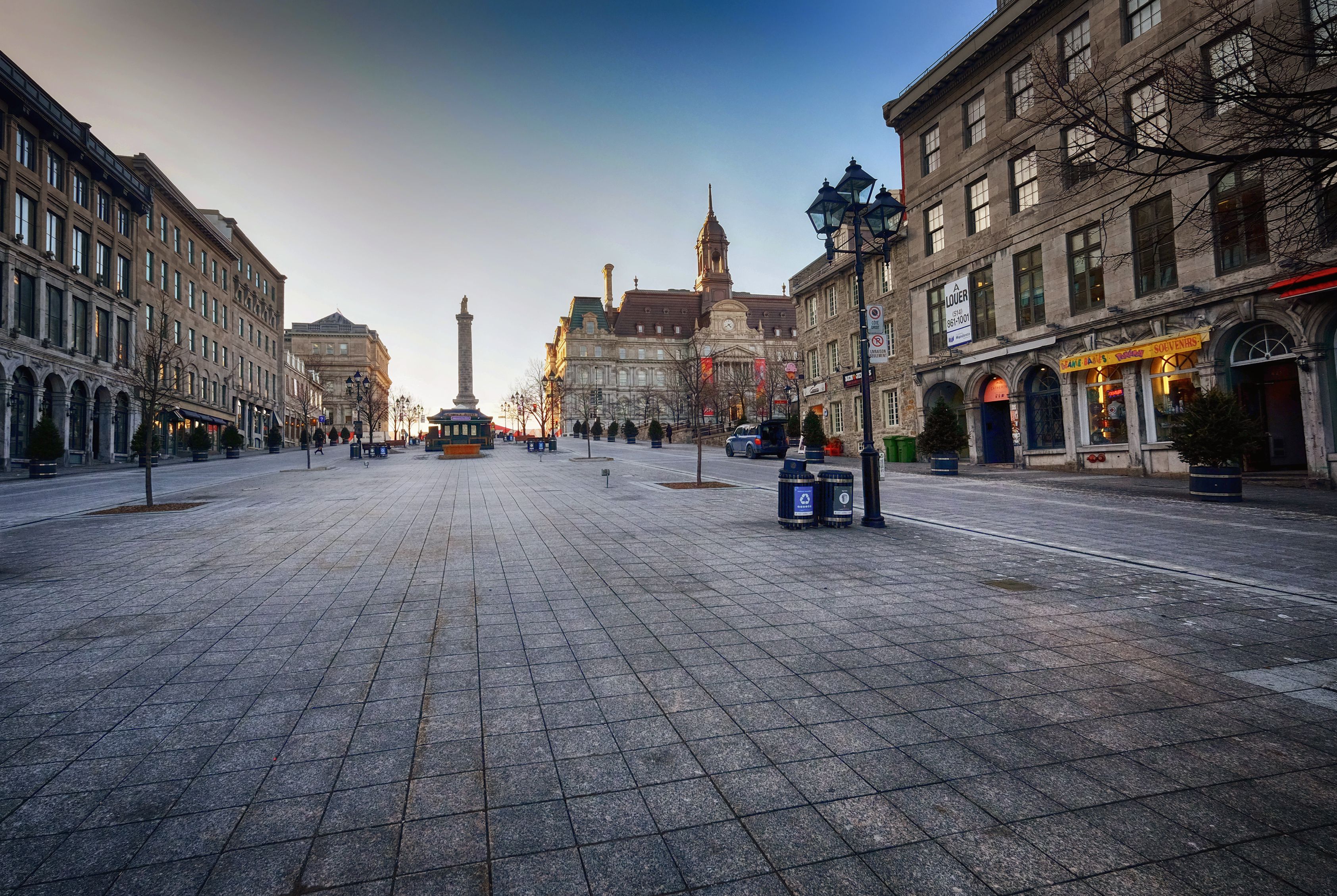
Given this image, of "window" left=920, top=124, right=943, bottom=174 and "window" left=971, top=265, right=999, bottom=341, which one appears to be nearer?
"window" left=971, top=265, right=999, bottom=341

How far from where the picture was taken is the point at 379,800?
9.41 ft

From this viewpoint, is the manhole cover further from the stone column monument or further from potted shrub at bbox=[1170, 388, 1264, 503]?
the stone column monument

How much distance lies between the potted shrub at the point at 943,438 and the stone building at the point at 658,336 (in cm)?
7337

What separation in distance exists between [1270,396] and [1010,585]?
17868 mm

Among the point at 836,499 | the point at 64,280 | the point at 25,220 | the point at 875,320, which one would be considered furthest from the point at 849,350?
the point at 25,220

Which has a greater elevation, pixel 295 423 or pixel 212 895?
pixel 295 423

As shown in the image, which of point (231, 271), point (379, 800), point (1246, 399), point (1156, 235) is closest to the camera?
point (379, 800)

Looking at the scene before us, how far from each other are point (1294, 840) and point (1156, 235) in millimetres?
21587

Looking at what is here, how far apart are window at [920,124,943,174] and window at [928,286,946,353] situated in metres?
5.50

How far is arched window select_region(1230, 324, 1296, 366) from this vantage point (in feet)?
52.6

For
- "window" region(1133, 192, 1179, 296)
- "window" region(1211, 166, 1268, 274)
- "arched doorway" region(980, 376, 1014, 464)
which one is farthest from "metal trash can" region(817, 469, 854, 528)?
"arched doorway" region(980, 376, 1014, 464)

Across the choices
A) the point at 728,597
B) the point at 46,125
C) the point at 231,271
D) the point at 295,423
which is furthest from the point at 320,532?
the point at 295,423

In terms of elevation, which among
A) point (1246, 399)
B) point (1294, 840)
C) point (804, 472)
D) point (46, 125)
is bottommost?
point (1294, 840)

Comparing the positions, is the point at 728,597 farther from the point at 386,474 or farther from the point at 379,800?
the point at 386,474
